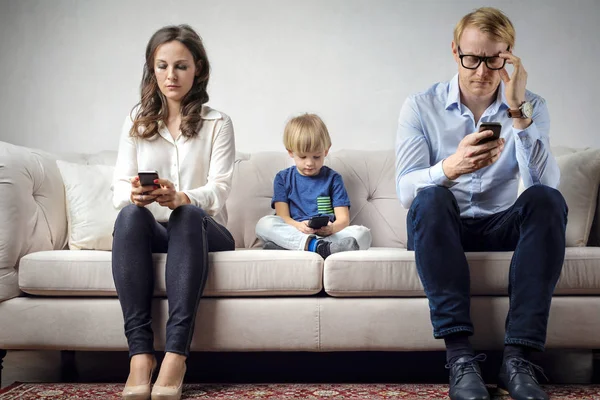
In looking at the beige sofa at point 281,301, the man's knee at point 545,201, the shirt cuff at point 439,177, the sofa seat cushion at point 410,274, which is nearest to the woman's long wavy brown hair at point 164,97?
the beige sofa at point 281,301

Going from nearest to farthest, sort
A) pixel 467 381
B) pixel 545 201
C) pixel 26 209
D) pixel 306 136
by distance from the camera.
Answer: pixel 467 381, pixel 545 201, pixel 26 209, pixel 306 136

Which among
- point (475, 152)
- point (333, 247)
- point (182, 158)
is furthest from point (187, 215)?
point (475, 152)

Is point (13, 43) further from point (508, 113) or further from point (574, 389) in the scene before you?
point (574, 389)

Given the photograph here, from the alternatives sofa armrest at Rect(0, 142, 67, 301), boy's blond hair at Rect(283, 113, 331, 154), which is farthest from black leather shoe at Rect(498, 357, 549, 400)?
sofa armrest at Rect(0, 142, 67, 301)

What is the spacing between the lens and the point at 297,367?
2.12 metres

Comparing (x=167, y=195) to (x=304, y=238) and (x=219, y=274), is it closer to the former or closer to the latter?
(x=219, y=274)

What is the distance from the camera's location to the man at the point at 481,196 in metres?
1.59

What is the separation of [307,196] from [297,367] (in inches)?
25.8

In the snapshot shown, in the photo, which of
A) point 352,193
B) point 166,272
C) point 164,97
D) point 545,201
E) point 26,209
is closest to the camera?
point 545,201

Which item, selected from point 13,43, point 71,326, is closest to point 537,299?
point 71,326

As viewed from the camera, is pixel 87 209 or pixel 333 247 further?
pixel 87 209

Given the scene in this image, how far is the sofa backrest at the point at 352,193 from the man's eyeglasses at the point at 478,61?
0.81 metres

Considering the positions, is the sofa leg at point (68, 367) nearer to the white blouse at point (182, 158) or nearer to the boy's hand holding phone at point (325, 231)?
the white blouse at point (182, 158)

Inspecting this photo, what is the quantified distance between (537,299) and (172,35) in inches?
53.4
